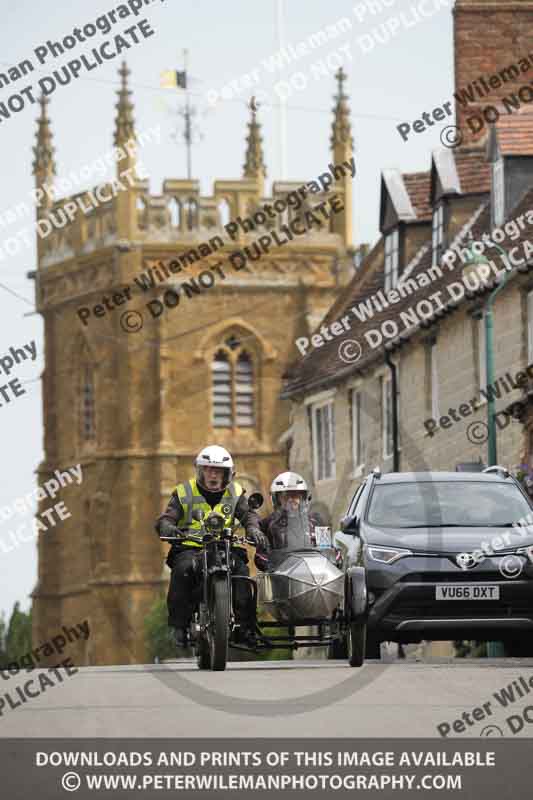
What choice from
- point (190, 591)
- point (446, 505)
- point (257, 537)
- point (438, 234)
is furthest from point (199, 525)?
point (438, 234)

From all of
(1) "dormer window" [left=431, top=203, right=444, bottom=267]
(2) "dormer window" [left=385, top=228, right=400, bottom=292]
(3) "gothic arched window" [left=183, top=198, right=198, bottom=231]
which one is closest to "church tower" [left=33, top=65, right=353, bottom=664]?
(3) "gothic arched window" [left=183, top=198, right=198, bottom=231]

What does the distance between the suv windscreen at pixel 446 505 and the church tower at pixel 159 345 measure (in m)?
65.6

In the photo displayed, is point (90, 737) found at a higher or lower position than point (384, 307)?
lower

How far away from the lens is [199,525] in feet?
58.0

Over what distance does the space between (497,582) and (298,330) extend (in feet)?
226

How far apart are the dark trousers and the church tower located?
2669 inches

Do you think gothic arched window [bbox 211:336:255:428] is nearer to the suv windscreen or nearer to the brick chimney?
the brick chimney

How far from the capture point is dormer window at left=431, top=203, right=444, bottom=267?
42.2 metres

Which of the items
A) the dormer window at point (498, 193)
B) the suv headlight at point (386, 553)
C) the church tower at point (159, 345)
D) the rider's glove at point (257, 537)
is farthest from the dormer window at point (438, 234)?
the church tower at point (159, 345)

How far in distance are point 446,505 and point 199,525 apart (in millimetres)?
2958

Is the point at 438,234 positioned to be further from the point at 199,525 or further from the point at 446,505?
the point at 199,525

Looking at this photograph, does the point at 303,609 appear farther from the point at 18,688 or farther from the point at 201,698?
the point at 201,698

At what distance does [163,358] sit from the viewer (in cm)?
8644
